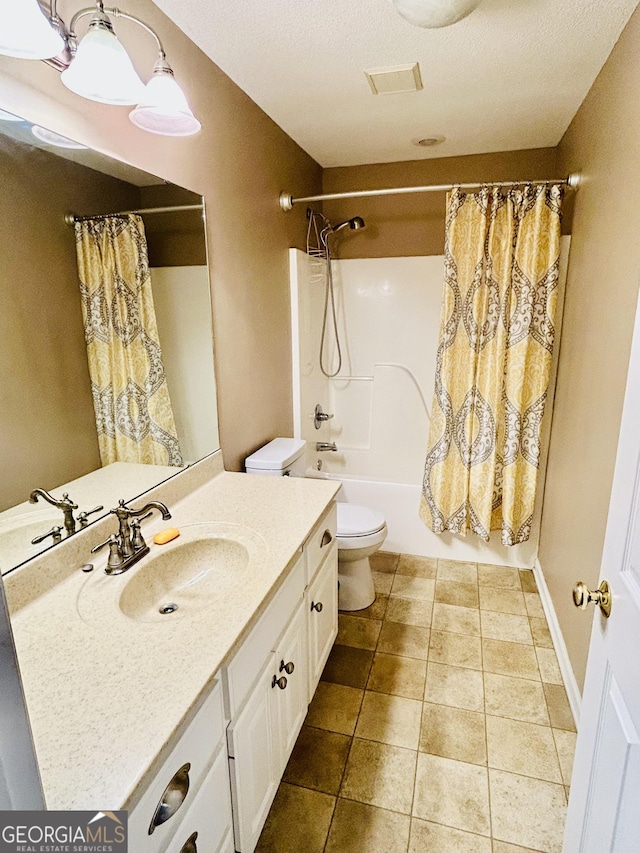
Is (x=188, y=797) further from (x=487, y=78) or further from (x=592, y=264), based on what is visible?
(x=487, y=78)

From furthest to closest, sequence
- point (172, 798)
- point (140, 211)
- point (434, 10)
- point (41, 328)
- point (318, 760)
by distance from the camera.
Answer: point (318, 760)
point (140, 211)
point (434, 10)
point (41, 328)
point (172, 798)

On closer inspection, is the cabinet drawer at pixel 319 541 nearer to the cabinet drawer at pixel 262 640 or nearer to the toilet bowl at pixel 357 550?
the cabinet drawer at pixel 262 640

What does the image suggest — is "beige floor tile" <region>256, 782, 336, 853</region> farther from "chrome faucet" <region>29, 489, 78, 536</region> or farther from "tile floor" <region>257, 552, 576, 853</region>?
"chrome faucet" <region>29, 489, 78, 536</region>

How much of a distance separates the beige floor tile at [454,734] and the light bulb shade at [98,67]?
7.24 feet

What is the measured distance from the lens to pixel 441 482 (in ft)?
8.80

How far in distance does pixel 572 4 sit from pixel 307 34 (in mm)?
854

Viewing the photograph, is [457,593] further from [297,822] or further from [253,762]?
[253,762]

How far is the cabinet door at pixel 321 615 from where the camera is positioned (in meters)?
1.65

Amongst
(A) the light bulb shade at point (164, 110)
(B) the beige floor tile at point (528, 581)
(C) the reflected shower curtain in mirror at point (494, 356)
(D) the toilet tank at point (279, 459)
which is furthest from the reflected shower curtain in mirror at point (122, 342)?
(B) the beige floor tile at point (528, 581)

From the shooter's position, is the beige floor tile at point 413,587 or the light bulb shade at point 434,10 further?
the beige floor tile at point 413,587

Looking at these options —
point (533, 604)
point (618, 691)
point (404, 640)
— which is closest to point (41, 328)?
point (618, 691)

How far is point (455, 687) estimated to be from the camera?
194cm

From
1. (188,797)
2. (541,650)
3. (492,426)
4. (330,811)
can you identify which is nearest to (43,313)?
(188,797)

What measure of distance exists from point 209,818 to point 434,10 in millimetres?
2151
